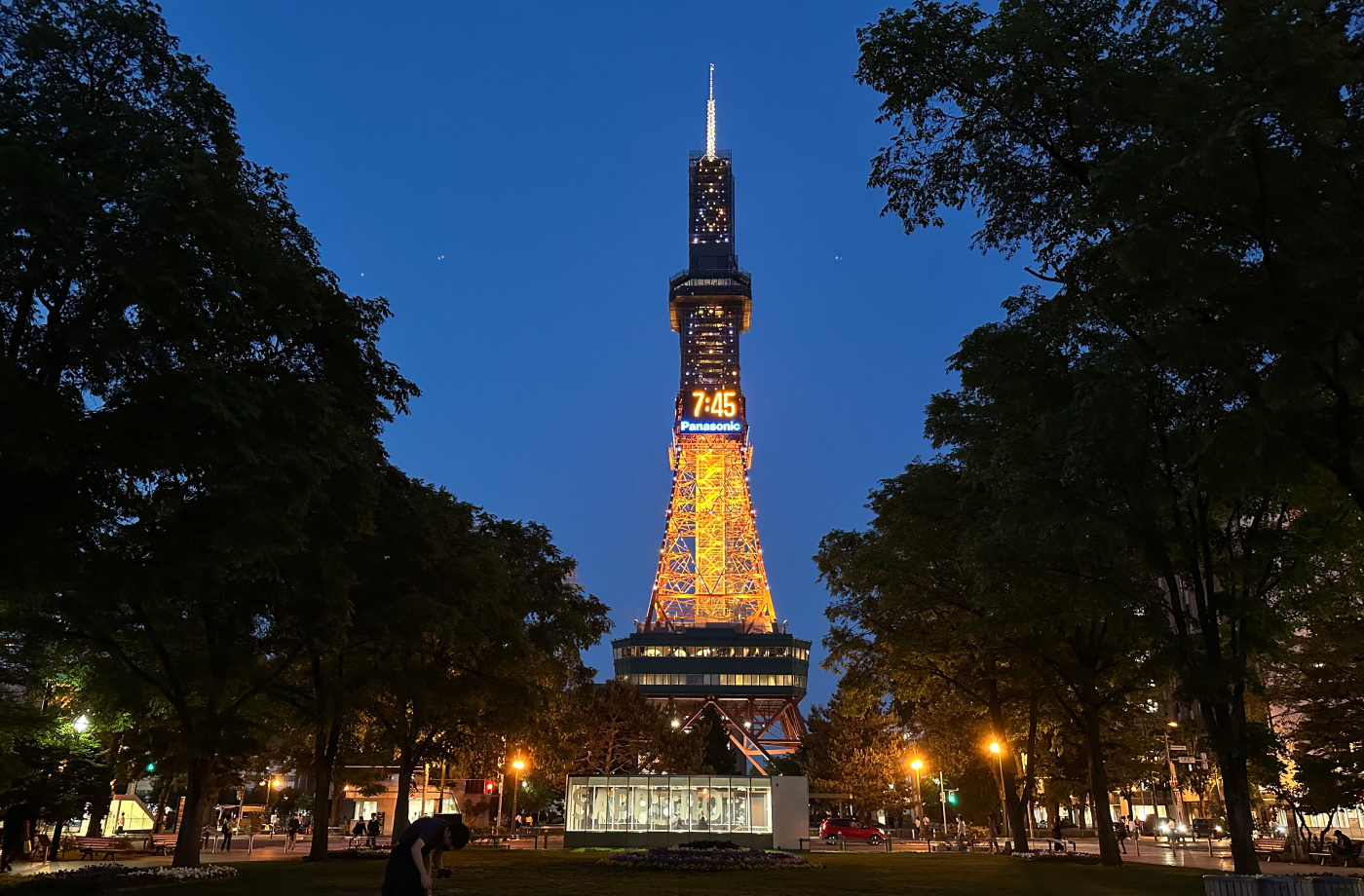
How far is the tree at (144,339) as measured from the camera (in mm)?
16625

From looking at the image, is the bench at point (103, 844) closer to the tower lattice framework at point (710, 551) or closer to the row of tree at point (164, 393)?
the row of tree at point (164, 393)

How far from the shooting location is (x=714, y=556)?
14375cm

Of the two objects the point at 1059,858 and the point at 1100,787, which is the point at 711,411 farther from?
the point at 1100,787

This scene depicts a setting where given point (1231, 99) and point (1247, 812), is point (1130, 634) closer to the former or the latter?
point (1247, 812)

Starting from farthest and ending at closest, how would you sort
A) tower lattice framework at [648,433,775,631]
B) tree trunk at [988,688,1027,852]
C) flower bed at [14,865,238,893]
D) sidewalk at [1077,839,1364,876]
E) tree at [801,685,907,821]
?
1. tower lattice framework at [648,433,775,631]
2. tree at [801,685,907,821]
3. tree trunk at [988,688,1027,852]
4. sidewalk at [1077,839,1364,876]
5. flower bed at [14,865,238,893]

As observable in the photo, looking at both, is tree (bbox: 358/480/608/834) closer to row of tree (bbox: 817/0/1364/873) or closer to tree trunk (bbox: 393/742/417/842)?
tree trunk (bbox: 393/742/417/842)

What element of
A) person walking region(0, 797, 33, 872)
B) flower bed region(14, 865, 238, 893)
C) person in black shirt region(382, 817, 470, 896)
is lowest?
flower bed region(14, 865, 238, 893)

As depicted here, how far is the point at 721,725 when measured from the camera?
14462 centimetres

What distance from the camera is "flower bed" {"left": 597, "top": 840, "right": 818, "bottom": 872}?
3362cm

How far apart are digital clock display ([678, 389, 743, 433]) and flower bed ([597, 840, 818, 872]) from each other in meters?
120

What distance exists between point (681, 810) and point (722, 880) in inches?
722

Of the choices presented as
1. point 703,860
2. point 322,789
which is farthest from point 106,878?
point 703,860

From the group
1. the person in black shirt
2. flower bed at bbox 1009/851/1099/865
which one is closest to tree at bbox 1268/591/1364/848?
flower bed at bbox 1009/851/1099/865

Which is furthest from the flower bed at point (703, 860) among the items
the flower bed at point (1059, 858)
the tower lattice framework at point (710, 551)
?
the tower lattice framework at point (710, 551)
